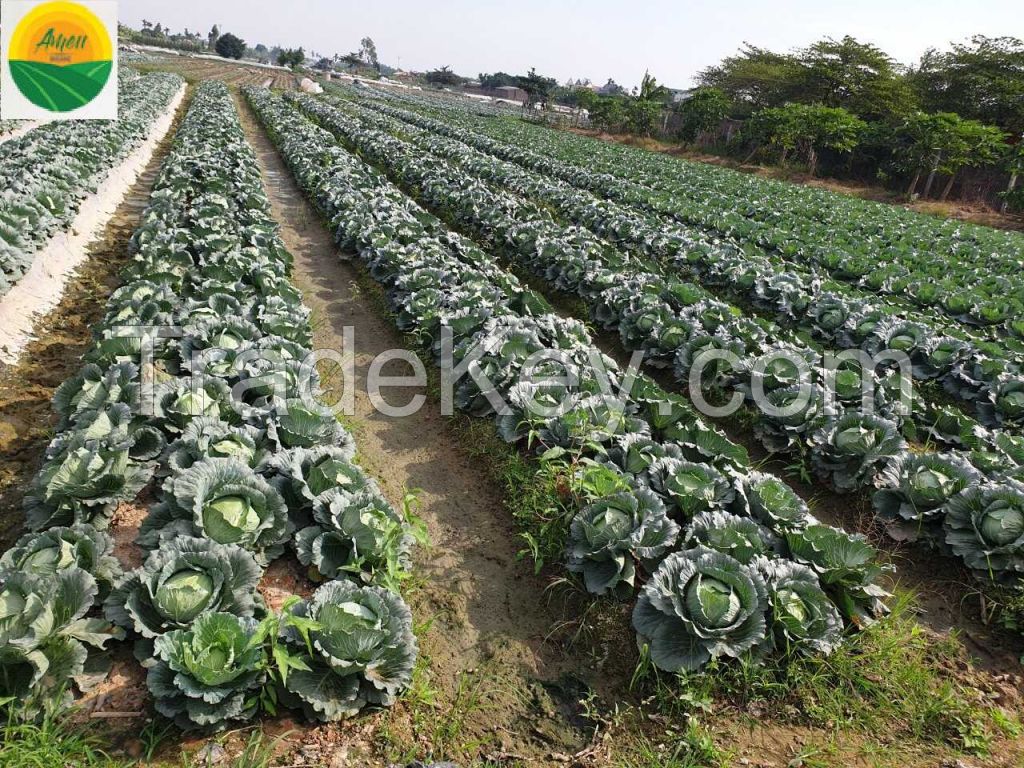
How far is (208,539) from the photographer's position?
321 centimetres

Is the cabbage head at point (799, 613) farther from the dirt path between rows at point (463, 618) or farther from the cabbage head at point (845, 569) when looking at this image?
the dirt path between rows at point (463, 618)

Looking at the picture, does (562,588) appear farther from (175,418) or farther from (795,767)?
(175,418)

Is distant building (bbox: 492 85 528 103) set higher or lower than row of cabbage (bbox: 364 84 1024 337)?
higher

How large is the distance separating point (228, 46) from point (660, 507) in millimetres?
129480

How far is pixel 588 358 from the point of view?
6.11 metres

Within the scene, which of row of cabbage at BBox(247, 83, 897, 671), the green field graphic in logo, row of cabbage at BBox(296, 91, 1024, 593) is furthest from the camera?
the green field graphic in logo

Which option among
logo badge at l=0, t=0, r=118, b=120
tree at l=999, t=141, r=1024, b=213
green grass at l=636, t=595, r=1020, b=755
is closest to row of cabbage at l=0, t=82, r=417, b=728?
green grass at l=636, t=595, r=1020, b=755

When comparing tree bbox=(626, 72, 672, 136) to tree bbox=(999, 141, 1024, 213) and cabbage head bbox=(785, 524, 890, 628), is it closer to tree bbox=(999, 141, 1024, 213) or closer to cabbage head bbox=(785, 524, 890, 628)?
tree bbox=(999, 141, 1024, 213)

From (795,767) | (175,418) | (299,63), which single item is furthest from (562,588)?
(299,63)

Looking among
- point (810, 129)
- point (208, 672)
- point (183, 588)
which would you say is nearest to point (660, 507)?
point (208, 672)

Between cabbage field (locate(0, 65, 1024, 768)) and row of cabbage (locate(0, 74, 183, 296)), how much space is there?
101 mm

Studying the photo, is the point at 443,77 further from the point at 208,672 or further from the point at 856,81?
the point at 208,672

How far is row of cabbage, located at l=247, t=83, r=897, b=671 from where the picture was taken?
3.43m

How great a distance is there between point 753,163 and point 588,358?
36375 millimetres
